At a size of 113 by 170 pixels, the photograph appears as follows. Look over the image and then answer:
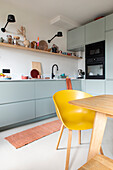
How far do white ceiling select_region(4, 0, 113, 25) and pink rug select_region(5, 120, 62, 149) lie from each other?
2.76 metres

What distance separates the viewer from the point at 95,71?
3.30 meters

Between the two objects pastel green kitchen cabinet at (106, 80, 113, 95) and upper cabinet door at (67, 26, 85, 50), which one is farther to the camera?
upper cabinet door at (67, 26, 85, 50)

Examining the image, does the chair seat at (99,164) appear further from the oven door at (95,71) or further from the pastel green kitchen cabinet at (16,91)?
the oven door at (95,71)

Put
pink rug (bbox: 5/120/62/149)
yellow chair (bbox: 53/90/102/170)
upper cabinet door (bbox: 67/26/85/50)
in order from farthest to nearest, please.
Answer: upper cabinet door (bbox: 67/26/85/50)
pink rug (bbox: 5/120/62/149)
yellow chair (bbox: 53/90/102/170)

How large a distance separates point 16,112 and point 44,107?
0.66 meters

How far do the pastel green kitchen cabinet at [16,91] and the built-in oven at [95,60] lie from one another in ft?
5.92

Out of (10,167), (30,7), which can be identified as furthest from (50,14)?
(10,167)

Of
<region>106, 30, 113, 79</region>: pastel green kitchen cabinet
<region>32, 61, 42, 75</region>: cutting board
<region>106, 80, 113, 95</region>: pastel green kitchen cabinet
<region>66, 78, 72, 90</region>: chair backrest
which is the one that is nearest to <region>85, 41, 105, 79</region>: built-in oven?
<region>106, 30, 113, 79</region>: pastel green kitchen cabinet

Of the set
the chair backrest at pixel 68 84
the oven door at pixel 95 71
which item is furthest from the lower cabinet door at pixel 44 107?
the oven door at pixel 95 71

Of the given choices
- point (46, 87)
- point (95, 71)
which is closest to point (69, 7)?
point (95, 71)

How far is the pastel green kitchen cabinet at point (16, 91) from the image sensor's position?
210 cm

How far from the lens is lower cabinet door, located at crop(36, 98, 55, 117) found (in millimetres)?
2598

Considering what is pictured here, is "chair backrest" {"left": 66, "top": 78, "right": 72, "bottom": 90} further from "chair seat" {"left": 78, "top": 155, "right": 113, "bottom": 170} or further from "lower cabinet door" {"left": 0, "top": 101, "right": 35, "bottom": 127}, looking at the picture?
"chair seat" {"left": 78, "top": 155, "right": 113, "bottom": 170}

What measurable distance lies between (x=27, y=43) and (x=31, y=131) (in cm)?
198
